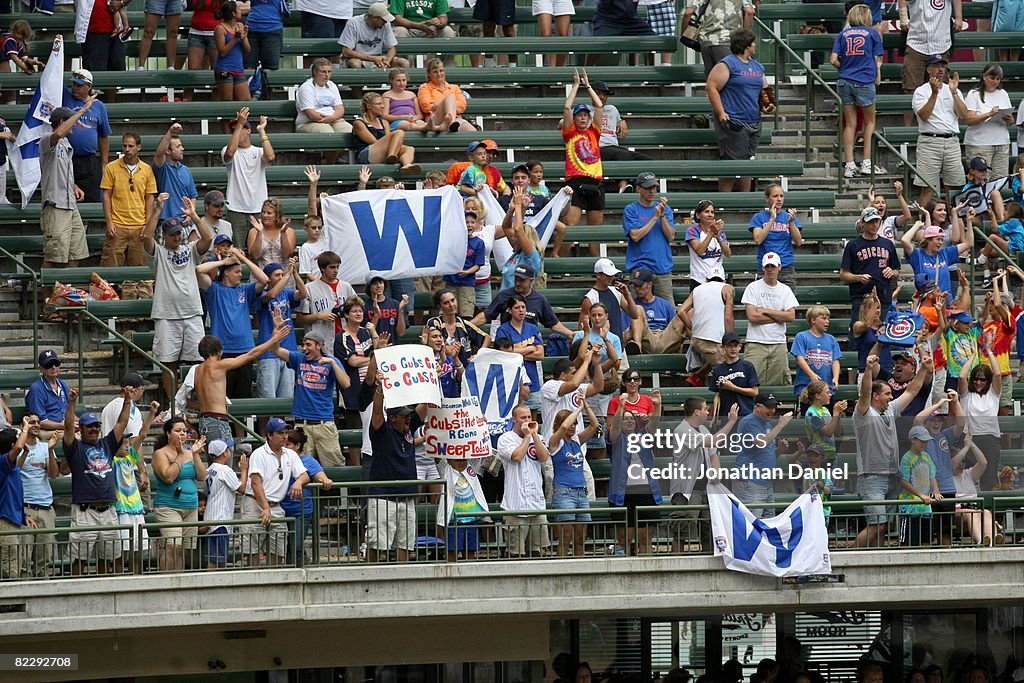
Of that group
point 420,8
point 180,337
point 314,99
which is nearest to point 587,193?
point 314,99

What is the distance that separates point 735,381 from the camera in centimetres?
1755

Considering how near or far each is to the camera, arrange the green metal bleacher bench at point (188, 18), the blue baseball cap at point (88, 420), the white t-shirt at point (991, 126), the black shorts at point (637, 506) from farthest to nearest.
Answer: the green metal bleacher bench at point (188, 18) < the white t-shirt at point (991, 126) < the black shorts at point (637, 506) < the blue baseball cap at point (88, 420)

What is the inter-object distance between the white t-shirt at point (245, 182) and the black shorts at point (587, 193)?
326 cm

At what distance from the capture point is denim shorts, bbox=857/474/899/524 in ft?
55.7

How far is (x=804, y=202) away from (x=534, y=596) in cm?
712

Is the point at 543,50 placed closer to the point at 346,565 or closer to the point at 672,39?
the point at 672,39

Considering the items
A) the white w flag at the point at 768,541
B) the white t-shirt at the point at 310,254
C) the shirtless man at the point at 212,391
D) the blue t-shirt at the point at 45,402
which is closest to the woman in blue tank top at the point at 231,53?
the white t-shirt at the point at 310,254

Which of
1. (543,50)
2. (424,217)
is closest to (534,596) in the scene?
(424,217)

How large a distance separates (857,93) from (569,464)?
748 centimetres

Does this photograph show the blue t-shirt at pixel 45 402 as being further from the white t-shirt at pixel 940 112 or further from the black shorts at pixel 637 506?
the white t-shirt at pixel 940 112

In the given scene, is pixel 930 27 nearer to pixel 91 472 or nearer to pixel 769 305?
pixel 769 305

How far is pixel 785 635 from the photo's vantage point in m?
19.5

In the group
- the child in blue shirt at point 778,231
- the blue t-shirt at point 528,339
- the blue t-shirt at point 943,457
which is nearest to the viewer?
the blue t-shirt at point 943,457

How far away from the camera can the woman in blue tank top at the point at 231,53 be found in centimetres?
2214
